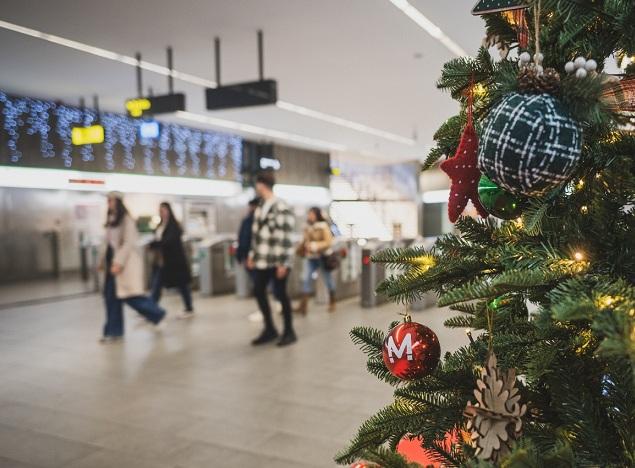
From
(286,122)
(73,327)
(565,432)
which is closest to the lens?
(565,432)

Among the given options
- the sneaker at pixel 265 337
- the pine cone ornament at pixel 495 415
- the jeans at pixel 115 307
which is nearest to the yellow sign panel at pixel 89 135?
the jeans at pixel 115 307

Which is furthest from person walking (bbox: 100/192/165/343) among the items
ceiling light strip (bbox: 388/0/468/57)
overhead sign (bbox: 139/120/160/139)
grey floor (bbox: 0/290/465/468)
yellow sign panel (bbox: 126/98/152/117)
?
ceiling light strip (bbox: 388/0/468/57)

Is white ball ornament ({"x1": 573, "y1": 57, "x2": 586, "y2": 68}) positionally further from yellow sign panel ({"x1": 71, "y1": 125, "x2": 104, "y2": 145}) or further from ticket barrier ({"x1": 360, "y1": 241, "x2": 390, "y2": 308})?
yellow sign panel ({"x1": 71, "y1": 125, "x2": 104, "y2": 145})

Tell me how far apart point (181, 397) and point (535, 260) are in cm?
353

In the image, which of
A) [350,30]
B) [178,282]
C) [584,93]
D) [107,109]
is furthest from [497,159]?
[107,109]

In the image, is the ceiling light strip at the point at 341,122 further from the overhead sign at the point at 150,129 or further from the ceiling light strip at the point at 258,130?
the overhead sign at the point at 150,129

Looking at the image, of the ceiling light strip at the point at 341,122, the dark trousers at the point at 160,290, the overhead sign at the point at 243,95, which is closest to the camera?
the overhead sign at the point at 243,95

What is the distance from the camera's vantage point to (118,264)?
18.1 feet

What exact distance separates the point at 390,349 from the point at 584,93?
0.66 metres

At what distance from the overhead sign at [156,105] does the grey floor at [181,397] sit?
2809 millimetres

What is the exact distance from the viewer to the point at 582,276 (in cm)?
90

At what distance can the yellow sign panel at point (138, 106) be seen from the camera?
7066 millimetres

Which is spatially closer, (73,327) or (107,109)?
(73,327)

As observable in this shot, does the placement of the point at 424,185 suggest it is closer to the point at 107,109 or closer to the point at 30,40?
the point at 107,109
